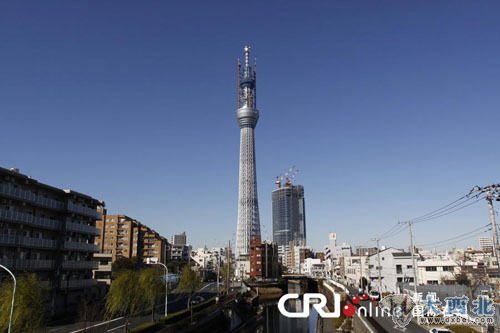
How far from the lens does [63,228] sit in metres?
50.1

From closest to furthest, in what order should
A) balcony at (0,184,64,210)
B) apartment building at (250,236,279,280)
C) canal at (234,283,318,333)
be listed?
balcony at (0,184,64,210) < canal at (234,283,318,333) < apartment building at (250,236,279,280)

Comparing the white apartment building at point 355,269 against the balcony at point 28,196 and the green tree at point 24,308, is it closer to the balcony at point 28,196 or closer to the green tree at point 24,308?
the balcony at point 28,196

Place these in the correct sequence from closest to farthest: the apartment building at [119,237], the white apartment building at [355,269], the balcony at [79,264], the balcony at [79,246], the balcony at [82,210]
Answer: the balcony at [79,264], the balcony at [79,246], the balcony at [82,210], the white apartment building at [355,269], the apartment building at [119,237]

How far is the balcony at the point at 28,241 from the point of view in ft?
131

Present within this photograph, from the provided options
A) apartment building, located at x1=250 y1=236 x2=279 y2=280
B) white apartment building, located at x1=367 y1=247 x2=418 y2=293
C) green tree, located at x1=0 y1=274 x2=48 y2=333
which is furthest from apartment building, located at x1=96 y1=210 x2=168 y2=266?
green tree, located at x1=0 y1=274 x2=48 y2=333

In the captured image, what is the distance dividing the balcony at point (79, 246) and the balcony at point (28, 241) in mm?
1760

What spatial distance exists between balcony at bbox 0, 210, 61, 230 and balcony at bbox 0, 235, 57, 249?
5.34 feet

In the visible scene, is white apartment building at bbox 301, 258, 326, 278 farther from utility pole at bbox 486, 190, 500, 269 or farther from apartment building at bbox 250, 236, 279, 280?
utility pole at bbox 486, 190, 500, 269

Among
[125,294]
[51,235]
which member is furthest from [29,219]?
[125,294]

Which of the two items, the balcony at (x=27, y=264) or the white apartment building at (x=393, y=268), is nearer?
the balcony at (x=27, y=264)

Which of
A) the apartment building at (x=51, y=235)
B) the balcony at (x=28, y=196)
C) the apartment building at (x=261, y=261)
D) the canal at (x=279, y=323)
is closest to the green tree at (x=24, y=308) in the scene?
the apartment building at (x=51, y=235)

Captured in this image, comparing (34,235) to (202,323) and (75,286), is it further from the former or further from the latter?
(202,323)

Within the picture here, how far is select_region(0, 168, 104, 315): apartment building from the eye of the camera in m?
40.8

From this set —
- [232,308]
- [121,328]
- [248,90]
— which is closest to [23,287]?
[121,328]
